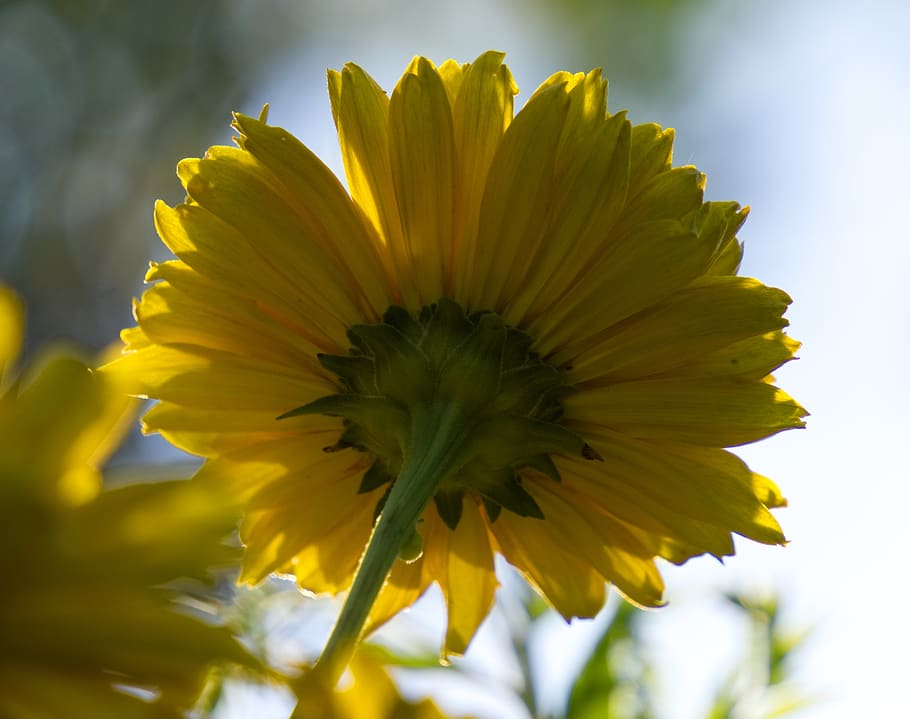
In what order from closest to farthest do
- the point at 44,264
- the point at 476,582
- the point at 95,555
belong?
the point at 95,555 → the point at 476,582 → the point at 44,264

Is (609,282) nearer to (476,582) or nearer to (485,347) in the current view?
(485,347)

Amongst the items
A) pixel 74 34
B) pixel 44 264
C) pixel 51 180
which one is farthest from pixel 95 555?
pixel 74 34

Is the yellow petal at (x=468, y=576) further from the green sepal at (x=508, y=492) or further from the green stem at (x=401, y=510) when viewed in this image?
the green stem at (x=401, y=510)

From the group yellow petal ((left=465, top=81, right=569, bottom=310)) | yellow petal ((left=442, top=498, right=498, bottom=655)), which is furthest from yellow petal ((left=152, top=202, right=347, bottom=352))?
yellow petal ((left=442, top=498, right=498, bottom=655))

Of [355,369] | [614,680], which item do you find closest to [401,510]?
[355,369]

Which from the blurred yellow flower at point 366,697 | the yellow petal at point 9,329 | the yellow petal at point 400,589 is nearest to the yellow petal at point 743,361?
the yellow petal at point 400,589

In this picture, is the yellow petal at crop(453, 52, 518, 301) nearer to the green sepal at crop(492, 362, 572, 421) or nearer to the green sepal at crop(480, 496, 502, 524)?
the green sepal at crop(492, 362, 572, 421)

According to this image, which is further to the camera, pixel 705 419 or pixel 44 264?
pixel 44 264
